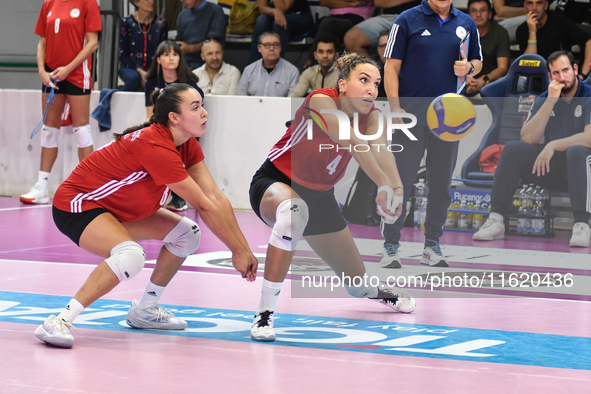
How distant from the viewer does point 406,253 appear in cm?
596

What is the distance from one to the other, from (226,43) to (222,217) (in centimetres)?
766

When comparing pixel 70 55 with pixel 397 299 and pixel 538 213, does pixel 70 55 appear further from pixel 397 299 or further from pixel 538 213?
pixel 397 299

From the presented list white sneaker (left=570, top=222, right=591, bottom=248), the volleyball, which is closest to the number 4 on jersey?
the volleyball

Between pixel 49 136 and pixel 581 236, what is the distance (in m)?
5.61

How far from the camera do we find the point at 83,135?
8289 mm

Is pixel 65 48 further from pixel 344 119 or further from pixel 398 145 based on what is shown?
pixel 344 119

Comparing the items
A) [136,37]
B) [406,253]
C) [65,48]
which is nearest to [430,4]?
[406,253]

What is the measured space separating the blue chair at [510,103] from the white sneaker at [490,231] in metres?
0.63

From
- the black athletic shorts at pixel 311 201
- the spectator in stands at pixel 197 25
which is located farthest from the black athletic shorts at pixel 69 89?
the black athletic shorts at pixel 311 201

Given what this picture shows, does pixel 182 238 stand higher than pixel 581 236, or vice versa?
pixel 182 238

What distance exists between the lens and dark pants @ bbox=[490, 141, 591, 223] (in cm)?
684

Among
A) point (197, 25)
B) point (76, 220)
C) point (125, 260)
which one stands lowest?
point (125, 260)

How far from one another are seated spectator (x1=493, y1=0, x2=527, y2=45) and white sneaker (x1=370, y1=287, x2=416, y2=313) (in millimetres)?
5948

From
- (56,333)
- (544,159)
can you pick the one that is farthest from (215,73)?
(56,333)
